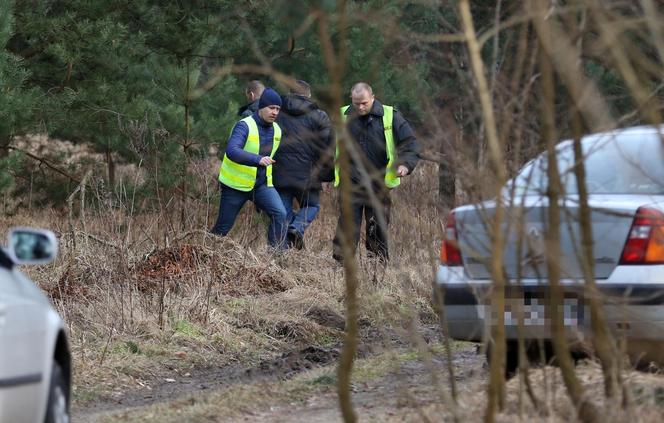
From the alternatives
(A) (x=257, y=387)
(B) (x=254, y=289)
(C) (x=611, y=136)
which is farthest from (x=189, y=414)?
(B) (x=254, y=289)

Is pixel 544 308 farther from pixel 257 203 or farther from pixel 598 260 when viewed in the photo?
pixel 257 203

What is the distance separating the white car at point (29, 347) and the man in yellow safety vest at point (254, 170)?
7798 mm

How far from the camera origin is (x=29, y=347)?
14.4 ft

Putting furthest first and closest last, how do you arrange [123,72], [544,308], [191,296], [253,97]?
[123,72]
[253,97]
[191,296]
[544,308]

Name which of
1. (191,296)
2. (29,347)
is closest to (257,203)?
(191,296)

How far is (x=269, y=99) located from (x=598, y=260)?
21.0 feet

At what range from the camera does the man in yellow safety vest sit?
12.8m

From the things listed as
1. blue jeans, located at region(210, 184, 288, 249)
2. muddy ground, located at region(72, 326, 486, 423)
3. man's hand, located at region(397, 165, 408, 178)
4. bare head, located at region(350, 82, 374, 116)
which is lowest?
muddy ground, located at region(72, 326, 486, 423)

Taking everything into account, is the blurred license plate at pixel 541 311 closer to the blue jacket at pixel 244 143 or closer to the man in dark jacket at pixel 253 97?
the blue jacket at pixel 244 143

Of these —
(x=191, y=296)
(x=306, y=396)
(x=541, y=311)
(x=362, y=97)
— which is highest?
(x=362, y=97)

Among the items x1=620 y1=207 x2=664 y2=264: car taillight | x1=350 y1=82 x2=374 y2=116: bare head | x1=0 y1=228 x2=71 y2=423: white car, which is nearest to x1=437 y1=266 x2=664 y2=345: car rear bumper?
x1=620 y1=207 x2=664 y2=264: car taillight

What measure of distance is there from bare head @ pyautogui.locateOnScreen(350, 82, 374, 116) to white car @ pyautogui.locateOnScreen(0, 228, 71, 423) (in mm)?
7236

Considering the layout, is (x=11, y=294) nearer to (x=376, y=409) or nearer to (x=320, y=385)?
(x=376, y=409)

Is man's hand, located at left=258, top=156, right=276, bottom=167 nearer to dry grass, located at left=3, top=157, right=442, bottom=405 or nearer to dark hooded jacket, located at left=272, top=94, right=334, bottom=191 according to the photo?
dark hooded jacket, located at left=272, top=94, right=334, bottom=191
